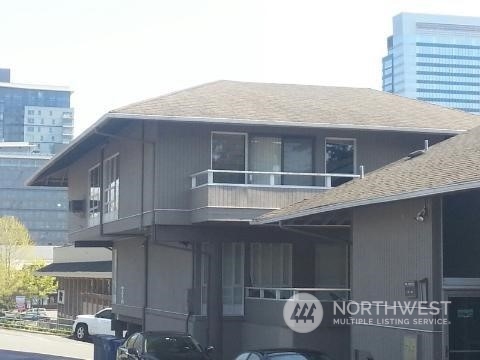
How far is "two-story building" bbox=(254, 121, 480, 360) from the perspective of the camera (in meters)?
15.9

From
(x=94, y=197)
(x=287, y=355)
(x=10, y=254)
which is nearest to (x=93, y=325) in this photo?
(x=94, y=197)

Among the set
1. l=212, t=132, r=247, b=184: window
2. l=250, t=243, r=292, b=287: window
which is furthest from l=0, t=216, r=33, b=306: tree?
l=212, t=132, r=247, b=184: window

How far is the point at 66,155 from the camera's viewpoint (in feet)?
112

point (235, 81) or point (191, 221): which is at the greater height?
point (235, 81)

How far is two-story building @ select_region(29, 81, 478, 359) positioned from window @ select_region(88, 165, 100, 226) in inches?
194

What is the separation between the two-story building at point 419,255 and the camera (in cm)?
1591

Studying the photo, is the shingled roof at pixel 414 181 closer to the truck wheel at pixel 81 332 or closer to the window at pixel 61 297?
the truck wheel at pixel 81 332

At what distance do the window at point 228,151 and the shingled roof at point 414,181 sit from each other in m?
2.84

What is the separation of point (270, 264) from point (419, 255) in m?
9.60

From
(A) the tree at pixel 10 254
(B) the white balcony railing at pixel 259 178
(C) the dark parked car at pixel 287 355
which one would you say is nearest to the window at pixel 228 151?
(B) the white balcony railing at pixel 259 178

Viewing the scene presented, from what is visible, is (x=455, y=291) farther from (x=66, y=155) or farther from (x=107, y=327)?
(x=107, y=327)

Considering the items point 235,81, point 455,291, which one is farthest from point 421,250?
point 235,81

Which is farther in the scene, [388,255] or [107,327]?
[107,327]

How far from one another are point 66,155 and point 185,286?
10.3m
